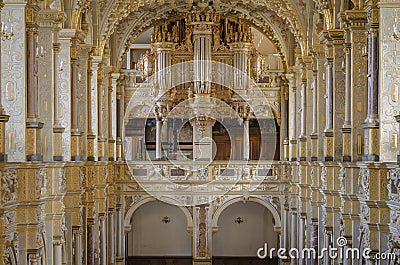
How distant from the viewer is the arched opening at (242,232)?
2898 cm

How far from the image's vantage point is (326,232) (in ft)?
53.7

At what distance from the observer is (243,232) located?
95.9 feet

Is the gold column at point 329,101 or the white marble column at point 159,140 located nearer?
the gold column at point 329,101

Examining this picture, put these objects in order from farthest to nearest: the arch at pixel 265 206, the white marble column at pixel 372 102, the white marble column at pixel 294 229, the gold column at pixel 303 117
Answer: the arch at pixel 265 206, the white marble column at pixel 294 229, the gold column at pixel 303 117, the white marble column at pixel 372 102

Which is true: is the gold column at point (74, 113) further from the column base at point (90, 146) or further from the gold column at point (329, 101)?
the gold column at point (329, 101)

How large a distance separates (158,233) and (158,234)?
1.8 inches

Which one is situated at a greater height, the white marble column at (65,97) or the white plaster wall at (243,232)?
the white marble column at (65,97)

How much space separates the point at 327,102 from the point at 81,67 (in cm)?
574

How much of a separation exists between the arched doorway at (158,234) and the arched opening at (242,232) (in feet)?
3.97

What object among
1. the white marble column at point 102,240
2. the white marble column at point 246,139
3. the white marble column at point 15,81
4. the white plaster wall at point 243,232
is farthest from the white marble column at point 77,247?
the white plaster wall at point 243,232

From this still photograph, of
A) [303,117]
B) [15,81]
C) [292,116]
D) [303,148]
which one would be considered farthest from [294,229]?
[15,81]

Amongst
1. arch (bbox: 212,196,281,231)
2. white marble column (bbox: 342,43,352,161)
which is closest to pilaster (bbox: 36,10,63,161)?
white marble column (bbox: 342,43,352,161)

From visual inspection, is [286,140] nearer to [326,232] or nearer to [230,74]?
[230,74]

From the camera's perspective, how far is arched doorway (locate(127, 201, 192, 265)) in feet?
94.8
